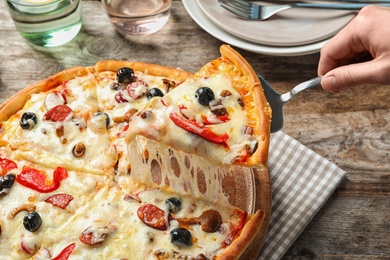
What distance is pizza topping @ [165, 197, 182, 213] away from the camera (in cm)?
313

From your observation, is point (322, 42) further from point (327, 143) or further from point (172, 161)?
point (172, 161)

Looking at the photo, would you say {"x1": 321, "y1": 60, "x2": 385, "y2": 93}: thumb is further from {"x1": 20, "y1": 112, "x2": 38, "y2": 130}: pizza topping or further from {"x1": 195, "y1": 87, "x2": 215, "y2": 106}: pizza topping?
{"x1": 20, "y1": 112, "x2": 38, "y2": 130}: pizza topping

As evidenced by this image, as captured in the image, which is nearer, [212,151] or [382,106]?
[212,151]

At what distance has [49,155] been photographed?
3350 mm

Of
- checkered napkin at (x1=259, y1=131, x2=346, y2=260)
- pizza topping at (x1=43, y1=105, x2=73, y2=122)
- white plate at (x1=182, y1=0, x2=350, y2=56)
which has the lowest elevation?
checkered napkin at (x1=259, y1=131, x2=346, y2=260)

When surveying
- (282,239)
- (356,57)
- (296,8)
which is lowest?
(282,239)

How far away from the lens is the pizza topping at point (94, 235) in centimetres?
298

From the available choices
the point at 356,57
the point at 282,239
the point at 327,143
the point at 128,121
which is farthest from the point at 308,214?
the point at 128,121

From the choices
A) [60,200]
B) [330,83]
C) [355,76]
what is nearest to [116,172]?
[60,200]

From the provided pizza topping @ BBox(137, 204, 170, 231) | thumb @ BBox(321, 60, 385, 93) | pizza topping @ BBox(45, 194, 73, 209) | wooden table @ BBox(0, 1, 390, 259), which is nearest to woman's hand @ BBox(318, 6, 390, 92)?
thumb @ BBox(321, 60, 385, 93)

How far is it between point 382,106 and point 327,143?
18.3 inches

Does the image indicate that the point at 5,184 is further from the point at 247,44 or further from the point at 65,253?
the point at 247,44

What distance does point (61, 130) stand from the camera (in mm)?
3393

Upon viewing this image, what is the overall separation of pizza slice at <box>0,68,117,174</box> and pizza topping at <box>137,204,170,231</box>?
0.33 meters
